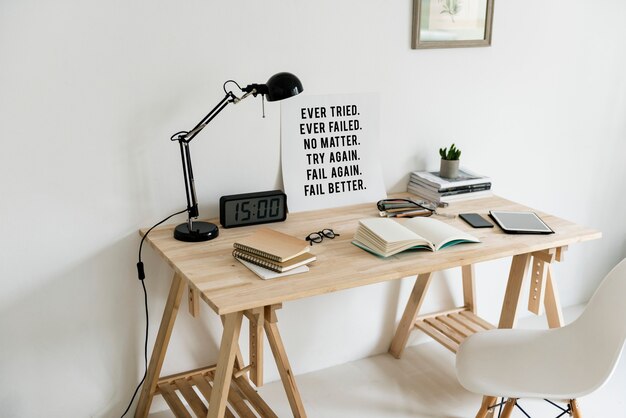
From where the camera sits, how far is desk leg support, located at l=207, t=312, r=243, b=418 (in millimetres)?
1864

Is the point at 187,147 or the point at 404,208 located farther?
the point at 404,208

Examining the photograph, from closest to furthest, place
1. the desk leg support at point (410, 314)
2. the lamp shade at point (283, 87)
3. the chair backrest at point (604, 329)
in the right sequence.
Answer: the chair backrest at point (604, 329) → the lamp shade at point (283, 87) → the desk leg support at point (410, 314)

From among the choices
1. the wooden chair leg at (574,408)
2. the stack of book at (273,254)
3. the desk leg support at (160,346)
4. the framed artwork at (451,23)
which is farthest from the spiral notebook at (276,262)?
the framed artwork at (451,23)

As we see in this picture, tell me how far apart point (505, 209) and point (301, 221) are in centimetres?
78

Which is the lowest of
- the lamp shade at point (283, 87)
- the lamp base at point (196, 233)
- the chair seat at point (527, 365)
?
the chair seat at point (527, 365)

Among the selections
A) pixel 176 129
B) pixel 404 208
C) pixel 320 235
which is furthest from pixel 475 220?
pixel 176 129

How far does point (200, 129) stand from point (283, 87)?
298 millimetres

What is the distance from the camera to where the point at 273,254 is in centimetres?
191

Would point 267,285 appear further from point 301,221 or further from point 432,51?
point 432,51

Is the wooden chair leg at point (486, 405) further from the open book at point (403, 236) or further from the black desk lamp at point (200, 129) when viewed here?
the black desk lamp at point (200, 129)

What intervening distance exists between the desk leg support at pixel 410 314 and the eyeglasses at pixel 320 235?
2.17 feet

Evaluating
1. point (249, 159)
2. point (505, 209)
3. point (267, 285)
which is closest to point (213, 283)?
point (267, 285)

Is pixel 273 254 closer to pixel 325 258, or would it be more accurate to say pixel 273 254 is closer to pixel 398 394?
pixel 325 258

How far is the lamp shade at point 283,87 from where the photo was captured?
79.4 inches
